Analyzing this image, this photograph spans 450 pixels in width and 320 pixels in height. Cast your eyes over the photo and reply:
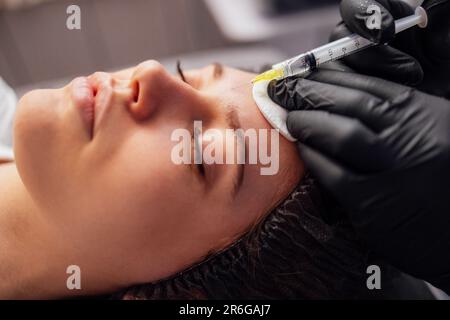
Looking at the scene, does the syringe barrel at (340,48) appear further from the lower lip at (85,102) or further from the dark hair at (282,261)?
the lower lip at (85,102)

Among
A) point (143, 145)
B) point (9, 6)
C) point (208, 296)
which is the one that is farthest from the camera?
point (9, 6)

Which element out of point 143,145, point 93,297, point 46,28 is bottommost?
point 93,297

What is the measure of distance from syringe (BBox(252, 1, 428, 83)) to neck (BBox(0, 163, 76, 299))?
542 mm

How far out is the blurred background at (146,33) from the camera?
1.89 meters

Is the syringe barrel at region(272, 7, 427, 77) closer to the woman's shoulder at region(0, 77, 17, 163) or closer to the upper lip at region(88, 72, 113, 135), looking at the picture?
the upper lip at region(88, 72, 113, 135)

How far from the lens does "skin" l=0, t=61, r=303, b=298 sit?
83 cm

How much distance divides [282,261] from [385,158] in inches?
11.9

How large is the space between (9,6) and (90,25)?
1.11 feet

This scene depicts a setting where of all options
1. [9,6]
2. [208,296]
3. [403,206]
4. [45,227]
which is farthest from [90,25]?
[403,206]

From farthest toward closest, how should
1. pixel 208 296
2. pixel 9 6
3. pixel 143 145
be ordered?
pixel 9 6
pixel 208 296
pixel 143 145

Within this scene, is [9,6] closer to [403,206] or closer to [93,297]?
[93,297]

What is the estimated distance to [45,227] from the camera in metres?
0.89

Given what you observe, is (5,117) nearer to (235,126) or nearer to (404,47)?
(235,126)

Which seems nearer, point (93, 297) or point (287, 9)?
point (93, 297)
